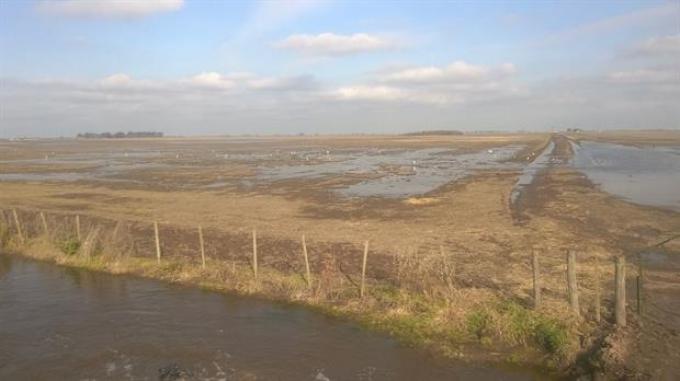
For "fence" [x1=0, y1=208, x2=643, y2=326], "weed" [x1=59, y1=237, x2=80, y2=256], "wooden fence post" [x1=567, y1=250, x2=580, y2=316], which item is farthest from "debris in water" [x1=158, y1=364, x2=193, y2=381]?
"weed" [x1=59, y1=237, x2=80, y2=256]

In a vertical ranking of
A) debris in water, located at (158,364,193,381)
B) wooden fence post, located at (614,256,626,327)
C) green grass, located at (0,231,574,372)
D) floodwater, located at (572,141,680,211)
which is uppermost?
wooden fence post, located at (614,256,626,327)

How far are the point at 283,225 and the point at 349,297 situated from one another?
1230cm

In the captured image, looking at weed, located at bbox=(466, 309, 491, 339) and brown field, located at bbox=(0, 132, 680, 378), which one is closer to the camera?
brown field, located at bbox=(0, 132, 680, 378)

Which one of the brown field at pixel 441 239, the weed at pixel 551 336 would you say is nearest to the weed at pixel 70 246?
the brown field at pixel 441 239

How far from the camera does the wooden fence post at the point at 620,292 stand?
1216 centimetres

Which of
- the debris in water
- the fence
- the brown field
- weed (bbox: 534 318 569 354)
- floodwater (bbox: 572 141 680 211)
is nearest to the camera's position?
the debris in water

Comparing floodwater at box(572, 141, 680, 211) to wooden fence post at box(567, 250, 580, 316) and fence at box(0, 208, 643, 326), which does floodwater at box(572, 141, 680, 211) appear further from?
wooden fence post at box(567, 250, 580, 316)

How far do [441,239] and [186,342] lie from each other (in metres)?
12.9

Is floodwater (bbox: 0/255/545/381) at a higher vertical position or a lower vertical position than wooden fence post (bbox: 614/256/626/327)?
lower

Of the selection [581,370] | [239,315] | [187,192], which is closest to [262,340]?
[239,315]

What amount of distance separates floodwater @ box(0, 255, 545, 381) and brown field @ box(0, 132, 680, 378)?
0.96m

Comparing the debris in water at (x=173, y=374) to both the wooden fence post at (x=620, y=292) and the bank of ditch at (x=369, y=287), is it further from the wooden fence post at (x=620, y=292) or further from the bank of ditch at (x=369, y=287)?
the wooden fence post at (x=620, y=292)

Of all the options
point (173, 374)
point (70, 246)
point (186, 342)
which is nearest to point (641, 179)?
point (70, 246)

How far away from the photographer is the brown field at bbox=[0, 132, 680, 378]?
12.8 meters
